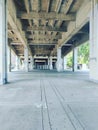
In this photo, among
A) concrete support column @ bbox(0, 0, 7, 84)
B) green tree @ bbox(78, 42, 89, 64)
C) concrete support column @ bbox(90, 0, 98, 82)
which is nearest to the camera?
concrete support column @ bbox(0, 0, 7, 84)

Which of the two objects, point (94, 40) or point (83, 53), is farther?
point (83, 53)

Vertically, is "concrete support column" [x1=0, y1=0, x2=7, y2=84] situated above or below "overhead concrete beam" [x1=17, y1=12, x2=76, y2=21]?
below

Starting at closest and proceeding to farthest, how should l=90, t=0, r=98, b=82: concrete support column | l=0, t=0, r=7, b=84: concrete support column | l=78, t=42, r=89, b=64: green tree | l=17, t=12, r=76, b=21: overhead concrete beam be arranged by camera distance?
l=0, t=0, r=7, b=84: concrete support column
l=90, t=0, r=98, b=82: concrete support column
l=17, t=12, r=76, b=21: overhead concrete beam
l=78, t=42, r=89, b=64: green tree

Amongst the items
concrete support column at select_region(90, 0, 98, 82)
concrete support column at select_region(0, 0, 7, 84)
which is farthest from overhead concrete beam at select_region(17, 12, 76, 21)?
concrete support column at select_region(0, 0, 7, 84)

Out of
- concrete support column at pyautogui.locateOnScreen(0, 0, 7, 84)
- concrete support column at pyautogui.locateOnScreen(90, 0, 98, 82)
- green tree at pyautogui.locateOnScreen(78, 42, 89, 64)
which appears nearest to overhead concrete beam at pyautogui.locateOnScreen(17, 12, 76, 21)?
concrete support column at pyautogui.locateOnScreen(90, 0, 98, 82)

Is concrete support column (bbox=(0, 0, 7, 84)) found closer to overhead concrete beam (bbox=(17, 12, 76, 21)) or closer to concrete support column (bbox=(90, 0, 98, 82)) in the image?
concrete support column (bbox=(90, 0, 98, 82))

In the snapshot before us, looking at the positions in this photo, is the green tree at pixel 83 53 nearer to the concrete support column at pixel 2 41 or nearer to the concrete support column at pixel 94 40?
the concrete support column at pixel 94 40

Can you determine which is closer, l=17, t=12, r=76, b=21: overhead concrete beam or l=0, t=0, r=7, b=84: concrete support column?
l=0, t=0, r=7, b=84: concrete support column

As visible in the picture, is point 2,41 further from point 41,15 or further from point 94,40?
point 41,15

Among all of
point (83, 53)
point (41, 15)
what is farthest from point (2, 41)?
point (83, 53)

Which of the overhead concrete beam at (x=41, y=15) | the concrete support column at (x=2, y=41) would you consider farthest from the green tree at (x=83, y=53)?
the concrete support column at (x=2, y=41)

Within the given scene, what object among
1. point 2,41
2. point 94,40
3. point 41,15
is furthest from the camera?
point 41,15

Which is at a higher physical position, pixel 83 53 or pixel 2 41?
pixel 83 53

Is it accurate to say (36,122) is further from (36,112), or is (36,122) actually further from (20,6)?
(20,6)
